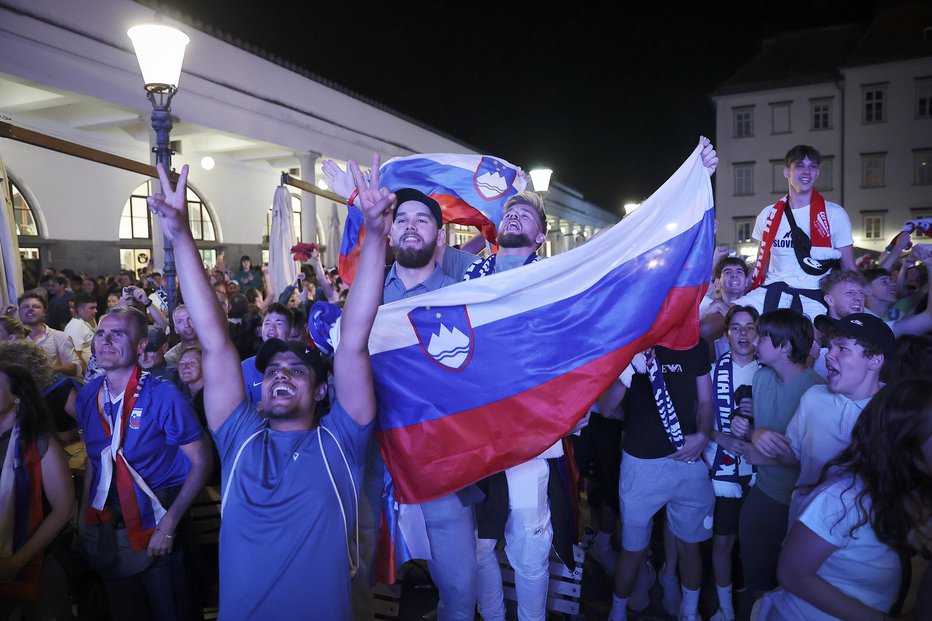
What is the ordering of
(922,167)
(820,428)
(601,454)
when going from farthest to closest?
(922,167)
(601,454)
(820,428)

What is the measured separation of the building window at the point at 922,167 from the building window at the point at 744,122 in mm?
7986

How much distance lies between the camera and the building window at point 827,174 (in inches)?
1331

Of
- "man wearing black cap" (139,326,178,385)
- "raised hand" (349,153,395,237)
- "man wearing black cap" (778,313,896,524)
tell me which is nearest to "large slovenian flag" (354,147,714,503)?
"man wearing black cap" (778,313,896,524)

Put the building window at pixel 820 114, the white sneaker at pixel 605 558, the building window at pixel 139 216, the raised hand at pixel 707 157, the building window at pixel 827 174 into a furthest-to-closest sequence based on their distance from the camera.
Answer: the building window at pixel 827 174
the building window at pixel 820 114
the building window at pixel 139 216
the white sneaker at pixel 605 558
the raised hand at pixel 707 157

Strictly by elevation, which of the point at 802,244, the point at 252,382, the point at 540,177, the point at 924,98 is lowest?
the point at 252,382

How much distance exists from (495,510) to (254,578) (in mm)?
1466

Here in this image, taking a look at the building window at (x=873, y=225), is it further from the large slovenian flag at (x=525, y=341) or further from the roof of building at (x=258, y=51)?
the large slovenian flag at (x=525, y=341)

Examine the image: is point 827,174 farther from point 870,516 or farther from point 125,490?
point 125,490

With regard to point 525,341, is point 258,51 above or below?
above

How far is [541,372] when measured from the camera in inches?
137

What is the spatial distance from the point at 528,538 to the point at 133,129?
16032 millimetres

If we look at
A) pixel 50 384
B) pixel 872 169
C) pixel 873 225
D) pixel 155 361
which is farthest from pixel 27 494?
pixel 872 169

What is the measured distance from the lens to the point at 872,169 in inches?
1287

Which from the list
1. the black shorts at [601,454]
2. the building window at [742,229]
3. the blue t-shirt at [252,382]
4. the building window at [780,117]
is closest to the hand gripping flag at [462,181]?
the blue t-shirt at [252,382]
